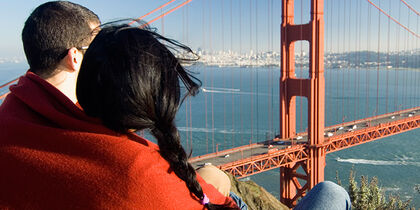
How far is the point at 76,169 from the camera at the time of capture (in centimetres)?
54

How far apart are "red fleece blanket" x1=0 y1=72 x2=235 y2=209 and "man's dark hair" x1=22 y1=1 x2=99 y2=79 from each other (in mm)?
214

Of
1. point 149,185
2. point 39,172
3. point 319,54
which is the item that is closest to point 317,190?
point 149,185

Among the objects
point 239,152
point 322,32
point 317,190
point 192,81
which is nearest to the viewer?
point 192,81

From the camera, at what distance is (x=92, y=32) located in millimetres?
805

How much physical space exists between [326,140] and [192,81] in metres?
9.54

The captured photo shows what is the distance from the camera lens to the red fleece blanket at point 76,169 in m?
0.53

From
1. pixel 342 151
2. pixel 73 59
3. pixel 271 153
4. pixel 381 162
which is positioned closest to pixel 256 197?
pixel 73 59

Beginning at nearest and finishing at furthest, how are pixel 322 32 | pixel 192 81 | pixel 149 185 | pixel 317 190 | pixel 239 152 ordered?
1. pixel 149 185
2. pixel 192 81
3. pixel 317 190
4. pixel 322 32
5. pixel 239 152

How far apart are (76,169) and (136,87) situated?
155 mm

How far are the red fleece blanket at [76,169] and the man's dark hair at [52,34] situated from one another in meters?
0.21

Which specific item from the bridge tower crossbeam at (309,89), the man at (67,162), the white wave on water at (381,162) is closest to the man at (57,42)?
the man at (67,162)

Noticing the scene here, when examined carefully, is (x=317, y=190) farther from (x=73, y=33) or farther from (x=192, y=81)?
(x=73, y=33)

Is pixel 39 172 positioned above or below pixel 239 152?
above

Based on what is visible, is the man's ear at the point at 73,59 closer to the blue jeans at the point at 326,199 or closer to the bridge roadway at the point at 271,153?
the blue jeans at the point at 326,199
